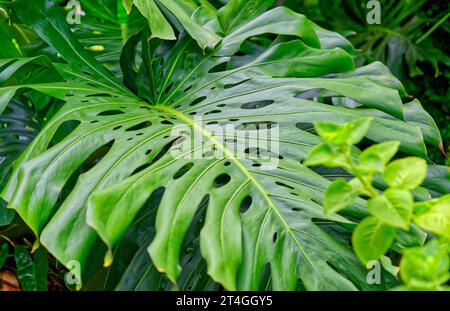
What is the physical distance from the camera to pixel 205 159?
38.4 inches

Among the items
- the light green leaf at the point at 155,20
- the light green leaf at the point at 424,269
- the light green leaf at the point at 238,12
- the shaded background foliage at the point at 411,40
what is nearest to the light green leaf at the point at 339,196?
the light green leaf at the point at 424,269

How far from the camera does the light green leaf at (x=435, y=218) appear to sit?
666 mm

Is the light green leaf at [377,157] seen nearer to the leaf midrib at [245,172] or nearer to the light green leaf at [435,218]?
the light green leaf at [435,218]

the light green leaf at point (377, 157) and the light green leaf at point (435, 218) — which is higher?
the light green leaf at point (377, 157)

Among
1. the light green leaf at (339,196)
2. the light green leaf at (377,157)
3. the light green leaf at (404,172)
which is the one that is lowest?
the light green leaf at (339,196)

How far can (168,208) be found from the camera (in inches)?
32.9

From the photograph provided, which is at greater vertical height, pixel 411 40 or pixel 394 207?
pixel 394 207

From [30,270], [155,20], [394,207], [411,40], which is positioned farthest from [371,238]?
[411,40]

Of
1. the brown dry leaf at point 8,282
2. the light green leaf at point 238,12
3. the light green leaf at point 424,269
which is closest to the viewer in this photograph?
the light green leaf at point 424,269

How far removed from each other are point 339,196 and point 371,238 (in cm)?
6

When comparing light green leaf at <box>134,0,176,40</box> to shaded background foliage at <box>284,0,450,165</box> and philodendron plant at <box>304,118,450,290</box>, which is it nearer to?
philodendron plant at <box>304,118,450,290</box>

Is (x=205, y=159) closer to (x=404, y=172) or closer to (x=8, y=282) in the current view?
(x=404, y=172)

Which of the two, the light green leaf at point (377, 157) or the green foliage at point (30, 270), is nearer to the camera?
the light green leaf at point (377, 157)
